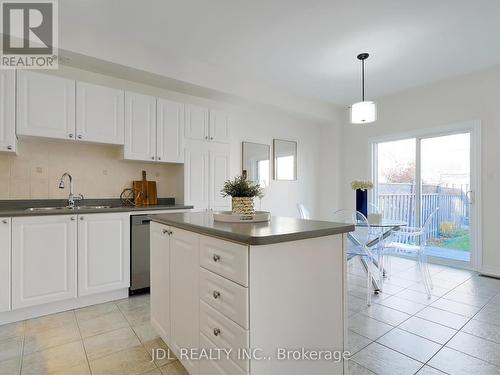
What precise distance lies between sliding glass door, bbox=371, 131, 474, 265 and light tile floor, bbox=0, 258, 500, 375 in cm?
116

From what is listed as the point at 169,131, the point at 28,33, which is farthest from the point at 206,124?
the point at 28,33

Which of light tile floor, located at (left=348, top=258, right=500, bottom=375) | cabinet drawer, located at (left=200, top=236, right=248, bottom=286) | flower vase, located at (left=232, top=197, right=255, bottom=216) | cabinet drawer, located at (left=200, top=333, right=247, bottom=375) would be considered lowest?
light tile floor, located at (left=348, top=258, right=500, bottom=375)

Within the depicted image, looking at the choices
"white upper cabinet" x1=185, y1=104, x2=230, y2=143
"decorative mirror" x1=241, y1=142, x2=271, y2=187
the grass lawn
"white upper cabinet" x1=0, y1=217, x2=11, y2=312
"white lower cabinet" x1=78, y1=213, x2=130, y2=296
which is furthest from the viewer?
"decorative mirror" x1=241, y1=142, x2=271, y2=187

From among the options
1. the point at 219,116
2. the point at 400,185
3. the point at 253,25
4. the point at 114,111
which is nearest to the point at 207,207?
the point at 219,116

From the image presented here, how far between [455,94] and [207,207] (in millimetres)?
3729

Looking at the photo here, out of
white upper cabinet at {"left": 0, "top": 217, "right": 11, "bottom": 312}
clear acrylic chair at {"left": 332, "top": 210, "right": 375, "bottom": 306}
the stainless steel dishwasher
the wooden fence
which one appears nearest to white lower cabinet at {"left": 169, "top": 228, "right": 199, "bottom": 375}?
the stainless steel dishwasher

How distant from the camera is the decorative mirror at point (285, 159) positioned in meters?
4.64

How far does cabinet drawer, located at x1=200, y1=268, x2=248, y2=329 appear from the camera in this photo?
1107 mm

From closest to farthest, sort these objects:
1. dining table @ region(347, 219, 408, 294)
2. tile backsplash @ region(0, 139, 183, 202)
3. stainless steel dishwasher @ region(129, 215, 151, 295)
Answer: tile backsplash @ region(0, 139, 183, 202), stainless steel dishwasher @ region(129, 215, 151, 295), dining table @ region(347, 219, 408, 294)

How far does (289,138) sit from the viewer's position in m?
4.85

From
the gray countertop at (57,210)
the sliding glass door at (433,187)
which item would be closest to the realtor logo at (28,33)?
the gray countertop at (57,210)

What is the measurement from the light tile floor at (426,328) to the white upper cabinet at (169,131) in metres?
2.48

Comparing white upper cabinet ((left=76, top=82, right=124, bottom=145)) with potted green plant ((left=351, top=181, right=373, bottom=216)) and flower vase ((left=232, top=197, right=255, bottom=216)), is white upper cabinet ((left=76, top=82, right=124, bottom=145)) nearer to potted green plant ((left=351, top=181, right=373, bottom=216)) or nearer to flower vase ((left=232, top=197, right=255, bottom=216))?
flower vase ((left=232, top=197, right=255, bottom=216))

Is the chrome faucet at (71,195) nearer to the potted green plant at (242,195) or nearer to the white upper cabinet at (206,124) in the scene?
the white upper cabinet at (206,124)
